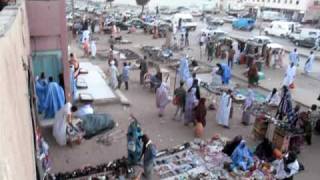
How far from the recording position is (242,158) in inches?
318

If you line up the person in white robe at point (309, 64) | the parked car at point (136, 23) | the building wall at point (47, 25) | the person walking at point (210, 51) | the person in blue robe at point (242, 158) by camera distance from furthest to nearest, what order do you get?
1. the parked car at point (136, 23)
2. the person walking at point (210, 51)
3. the person in white robe at point (309, 64)
4. the building wall at point (47, 25)
5. the person in blue robe at point (242, 158)

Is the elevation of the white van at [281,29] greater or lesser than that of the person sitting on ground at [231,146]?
greater

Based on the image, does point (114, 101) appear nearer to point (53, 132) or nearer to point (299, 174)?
point (53, 132)

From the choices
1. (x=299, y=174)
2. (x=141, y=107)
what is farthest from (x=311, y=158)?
(x=141, y=107)

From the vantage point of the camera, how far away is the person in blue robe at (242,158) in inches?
316

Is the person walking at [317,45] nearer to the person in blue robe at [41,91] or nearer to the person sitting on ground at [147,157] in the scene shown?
the person in blue robe at [41,91]

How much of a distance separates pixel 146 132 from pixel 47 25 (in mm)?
4093

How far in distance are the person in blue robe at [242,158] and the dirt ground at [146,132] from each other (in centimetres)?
117

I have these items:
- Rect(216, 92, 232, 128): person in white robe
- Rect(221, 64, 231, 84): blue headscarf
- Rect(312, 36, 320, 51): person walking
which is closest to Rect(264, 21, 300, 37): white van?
Rect(312, 36, 320, 51): person walking

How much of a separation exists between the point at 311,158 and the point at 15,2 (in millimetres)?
8060

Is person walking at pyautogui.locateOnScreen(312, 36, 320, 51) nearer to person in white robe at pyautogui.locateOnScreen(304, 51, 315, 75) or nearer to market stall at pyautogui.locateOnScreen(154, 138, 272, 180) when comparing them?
person in white robe at pyautogui.locateOnScreen(304, 51, 315, 75)

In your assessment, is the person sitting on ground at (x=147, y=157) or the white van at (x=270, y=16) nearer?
the person sitting on ground at (x=147, y=157)

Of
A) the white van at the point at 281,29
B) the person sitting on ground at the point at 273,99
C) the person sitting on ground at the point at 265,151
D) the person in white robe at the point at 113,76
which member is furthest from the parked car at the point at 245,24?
the person sitting on ground at the point at 265,151

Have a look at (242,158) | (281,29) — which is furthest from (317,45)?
(242,158)
